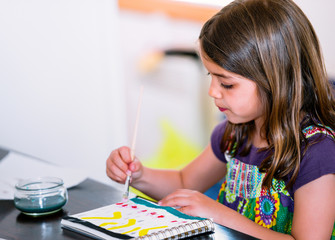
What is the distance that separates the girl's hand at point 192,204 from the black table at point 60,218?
7 centimetres

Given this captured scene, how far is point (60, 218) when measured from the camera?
93 cm

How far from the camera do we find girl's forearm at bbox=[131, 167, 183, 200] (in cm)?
Result: 129

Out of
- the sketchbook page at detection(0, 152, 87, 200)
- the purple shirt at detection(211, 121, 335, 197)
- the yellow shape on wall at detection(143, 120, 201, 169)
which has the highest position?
the purple shirt at detection(211, 121, 335, 197)

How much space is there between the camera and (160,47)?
3836 mm

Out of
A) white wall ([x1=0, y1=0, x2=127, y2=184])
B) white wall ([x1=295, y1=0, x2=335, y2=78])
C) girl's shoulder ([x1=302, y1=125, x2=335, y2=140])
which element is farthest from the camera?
white wall ([x1=295, y1=0, x2=335, y2=78])

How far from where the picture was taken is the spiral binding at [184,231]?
2.42 feet

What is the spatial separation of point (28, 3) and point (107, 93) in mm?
642

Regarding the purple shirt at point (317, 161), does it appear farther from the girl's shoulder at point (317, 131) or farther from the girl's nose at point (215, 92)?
the girl's nose at point (215, 92)

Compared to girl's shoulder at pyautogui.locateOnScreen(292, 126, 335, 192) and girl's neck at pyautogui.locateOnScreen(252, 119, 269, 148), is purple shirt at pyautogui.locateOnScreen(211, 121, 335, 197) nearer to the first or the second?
girl's shoulder at pyautogui.locateOnScreen(292, 126, 335, 192)

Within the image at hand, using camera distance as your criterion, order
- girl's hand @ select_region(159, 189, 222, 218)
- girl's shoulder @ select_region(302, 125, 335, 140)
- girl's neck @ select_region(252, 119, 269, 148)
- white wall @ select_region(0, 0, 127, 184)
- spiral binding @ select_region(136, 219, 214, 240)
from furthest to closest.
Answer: white wall @ select_region(0, 0, 127, 184), girl's neck @ select_region(252, 119, 269, 148), girl's shoulder @ select_region(302, 125, 335, 140), girl's hand @ select_region(159, 189, 222, 218), spiral binding @ select_region(136, 219, 214, 240)

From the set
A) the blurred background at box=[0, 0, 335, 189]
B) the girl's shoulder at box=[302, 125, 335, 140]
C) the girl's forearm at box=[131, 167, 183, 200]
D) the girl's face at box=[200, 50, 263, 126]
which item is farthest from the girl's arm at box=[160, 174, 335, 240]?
the blurred background at box=[0, 0, 335, 189]

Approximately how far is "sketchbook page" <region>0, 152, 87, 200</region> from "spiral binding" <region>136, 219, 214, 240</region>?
444 millimetres

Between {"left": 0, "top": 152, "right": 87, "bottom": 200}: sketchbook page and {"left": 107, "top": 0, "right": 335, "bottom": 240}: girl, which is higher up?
{"left": 107, "top": 0, "right": 335, "bottom": 240}: girl

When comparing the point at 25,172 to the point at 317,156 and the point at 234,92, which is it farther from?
the point at 317,156
